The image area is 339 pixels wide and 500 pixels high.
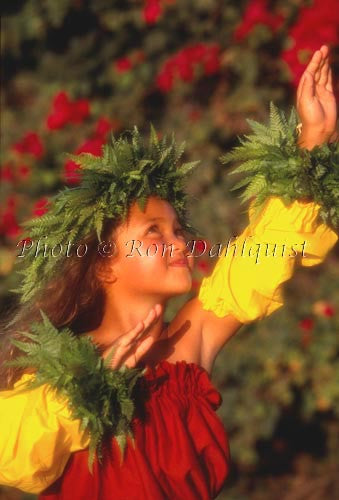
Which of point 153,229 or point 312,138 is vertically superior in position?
point 312,138

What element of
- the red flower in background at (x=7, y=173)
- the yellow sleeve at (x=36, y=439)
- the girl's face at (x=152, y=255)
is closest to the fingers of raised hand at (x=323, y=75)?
the girl's face at (x=152, y=255)

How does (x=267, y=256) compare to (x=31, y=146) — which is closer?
(x=267, y=256)

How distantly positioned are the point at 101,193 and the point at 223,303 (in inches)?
18.8

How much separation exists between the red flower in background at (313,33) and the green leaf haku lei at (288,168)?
6.25ft

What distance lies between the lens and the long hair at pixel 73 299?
308 cm

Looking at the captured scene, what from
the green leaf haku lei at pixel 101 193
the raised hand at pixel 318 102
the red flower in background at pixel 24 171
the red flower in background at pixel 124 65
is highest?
the red flower in background at pixel 124 65

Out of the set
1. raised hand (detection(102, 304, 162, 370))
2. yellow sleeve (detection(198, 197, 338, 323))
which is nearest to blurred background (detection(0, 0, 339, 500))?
yellow sleeve (detection(198, 197, 338, 323))

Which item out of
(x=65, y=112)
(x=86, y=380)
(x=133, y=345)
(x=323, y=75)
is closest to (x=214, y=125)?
(x=65, y=112)

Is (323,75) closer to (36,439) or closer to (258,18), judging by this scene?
(36,439)

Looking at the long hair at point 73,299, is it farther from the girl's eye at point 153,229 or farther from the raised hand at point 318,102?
the raised hand at point 318,102

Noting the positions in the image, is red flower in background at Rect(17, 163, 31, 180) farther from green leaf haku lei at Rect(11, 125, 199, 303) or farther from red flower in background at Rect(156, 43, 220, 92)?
green leaf haku lei at Rect(11, 125, 199, 303)

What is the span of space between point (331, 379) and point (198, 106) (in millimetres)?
1545

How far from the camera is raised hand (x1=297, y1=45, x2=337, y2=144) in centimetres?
306

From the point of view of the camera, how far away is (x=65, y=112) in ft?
18.7
